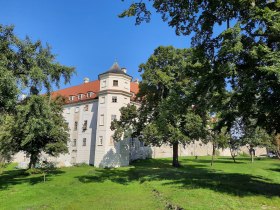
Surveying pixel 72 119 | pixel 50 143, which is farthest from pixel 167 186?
pixel 72 119

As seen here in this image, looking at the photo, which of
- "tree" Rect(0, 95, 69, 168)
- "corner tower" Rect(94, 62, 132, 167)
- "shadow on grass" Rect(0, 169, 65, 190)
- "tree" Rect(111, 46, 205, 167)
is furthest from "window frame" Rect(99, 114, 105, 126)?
"shadow on grass" Rect(0, 169, 65, 190)

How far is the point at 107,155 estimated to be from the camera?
49469 mm

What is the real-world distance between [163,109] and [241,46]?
19.1 meters

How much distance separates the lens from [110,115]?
51531 millimetres

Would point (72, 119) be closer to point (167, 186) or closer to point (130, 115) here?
point (130, 115)

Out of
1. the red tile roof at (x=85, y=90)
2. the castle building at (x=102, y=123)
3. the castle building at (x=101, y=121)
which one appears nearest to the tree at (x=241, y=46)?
the castle building at (x=102, y=123)

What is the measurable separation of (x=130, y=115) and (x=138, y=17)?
28.6 metres

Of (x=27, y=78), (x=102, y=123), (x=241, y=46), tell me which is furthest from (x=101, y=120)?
(x=241, y=46)

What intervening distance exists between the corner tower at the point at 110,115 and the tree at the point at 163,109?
479 centimetres

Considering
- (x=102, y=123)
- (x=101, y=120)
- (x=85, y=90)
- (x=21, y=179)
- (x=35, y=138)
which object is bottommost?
(x=21, y=179)

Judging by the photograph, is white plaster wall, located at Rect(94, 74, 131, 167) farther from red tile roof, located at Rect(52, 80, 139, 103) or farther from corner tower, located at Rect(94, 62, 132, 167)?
red tile roof, located at Rect(52, 80, 139, 103)

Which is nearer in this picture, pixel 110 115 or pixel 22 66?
pixel 22 66

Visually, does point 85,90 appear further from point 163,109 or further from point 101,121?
point 163,109

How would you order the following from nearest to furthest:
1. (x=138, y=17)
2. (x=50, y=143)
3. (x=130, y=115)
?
(x=138, y=17) → (x=50, y=143) → (x=130, y=115)
